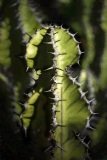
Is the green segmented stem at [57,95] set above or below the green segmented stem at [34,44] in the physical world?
below

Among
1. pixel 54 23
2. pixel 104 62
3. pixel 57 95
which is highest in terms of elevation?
pixel 54 23

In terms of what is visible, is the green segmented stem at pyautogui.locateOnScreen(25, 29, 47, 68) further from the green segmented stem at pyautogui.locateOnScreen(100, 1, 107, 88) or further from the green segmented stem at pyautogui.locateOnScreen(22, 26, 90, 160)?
the green segmented stem at pyautogui.locateOnScreen(100, 1, 107, 88)

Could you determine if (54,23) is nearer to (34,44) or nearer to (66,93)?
(34,44)

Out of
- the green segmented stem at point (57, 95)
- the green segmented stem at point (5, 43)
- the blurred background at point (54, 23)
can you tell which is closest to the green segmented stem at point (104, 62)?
the blurred background at point (54, 23)

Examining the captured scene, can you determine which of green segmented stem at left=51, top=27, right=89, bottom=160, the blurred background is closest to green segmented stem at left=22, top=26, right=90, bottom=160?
green segmented stem at left=51, top=27, right=89, bottom=160

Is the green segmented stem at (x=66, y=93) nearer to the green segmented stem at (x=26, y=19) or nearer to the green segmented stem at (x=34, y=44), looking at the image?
the green segmented stem at (x=34, y=44)

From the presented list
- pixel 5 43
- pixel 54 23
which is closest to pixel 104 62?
pixel 54 23

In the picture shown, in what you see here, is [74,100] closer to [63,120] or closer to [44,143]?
[63,120]

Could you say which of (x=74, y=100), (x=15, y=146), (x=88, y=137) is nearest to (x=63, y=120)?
(x=74, y=100)

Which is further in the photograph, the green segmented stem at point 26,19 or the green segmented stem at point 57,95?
the green segmented stem at point 26,19
